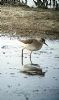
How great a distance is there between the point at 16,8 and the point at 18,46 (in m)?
4.02

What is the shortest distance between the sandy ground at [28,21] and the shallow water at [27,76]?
87.8 inches

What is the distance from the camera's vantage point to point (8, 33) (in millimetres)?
10836

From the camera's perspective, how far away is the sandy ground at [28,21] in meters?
11.1

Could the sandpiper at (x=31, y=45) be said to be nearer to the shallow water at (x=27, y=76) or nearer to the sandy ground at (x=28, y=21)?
the shallow water at (x=27, y=76)

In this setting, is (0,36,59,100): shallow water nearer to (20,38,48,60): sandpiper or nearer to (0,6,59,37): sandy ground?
(20,38,48,60): sandpiper

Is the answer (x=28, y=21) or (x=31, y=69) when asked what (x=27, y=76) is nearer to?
(x=31, y=69)

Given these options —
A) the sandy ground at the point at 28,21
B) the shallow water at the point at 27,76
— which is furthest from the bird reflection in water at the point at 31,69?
the sandy ground at the point at 28,21

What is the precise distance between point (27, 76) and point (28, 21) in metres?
5.57

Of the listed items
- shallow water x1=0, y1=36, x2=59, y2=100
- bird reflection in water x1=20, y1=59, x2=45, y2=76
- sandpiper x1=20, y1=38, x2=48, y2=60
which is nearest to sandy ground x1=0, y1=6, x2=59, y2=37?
shallow water x1=0, y1=36, x2=59, y2=100

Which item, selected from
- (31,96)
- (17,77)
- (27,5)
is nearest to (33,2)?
(27,5)

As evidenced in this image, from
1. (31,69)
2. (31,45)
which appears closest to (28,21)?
(31,45)

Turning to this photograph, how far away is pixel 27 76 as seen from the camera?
6422 millimetres

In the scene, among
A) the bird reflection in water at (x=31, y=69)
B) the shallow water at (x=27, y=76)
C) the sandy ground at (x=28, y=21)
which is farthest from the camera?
the sandy ground at (x=28, y=21)

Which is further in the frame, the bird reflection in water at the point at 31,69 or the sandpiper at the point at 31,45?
the sandpiper at the point at 31,45
